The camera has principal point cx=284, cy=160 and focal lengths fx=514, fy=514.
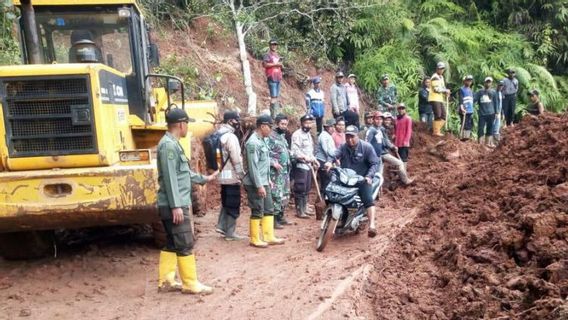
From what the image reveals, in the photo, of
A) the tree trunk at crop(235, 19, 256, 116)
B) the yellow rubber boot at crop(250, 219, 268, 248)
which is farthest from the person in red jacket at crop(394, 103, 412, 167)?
the yellow rubber boot at crop(250, 219, 268, 248)

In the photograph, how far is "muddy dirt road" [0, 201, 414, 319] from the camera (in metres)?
4.79

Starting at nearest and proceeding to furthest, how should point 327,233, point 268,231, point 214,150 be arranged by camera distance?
1. point 327,233
2. point 268,231
3. point 214,150

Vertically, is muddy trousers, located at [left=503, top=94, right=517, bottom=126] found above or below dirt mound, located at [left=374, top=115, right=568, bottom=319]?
above

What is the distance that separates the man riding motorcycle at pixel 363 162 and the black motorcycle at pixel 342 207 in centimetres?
11

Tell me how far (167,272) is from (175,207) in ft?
2.53

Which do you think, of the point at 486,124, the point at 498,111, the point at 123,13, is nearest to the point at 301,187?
the point at 123,13

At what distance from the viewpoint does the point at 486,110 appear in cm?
1268

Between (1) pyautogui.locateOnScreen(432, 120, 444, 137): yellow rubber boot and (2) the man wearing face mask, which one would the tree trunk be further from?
(1) pyautogui.locateOnScreen(432, 120, 444, 137): yellow rubber boot

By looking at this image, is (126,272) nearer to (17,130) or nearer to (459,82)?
(17,130)

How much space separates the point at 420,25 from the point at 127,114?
499 inches

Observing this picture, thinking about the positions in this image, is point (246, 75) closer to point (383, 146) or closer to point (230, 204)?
point (383, 146)

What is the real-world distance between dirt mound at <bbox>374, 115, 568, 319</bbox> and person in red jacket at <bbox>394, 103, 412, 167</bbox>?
2937 millimetres

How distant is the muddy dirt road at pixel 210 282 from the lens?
4789 millimetres

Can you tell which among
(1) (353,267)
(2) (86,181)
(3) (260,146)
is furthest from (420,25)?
(2) (86,181)
